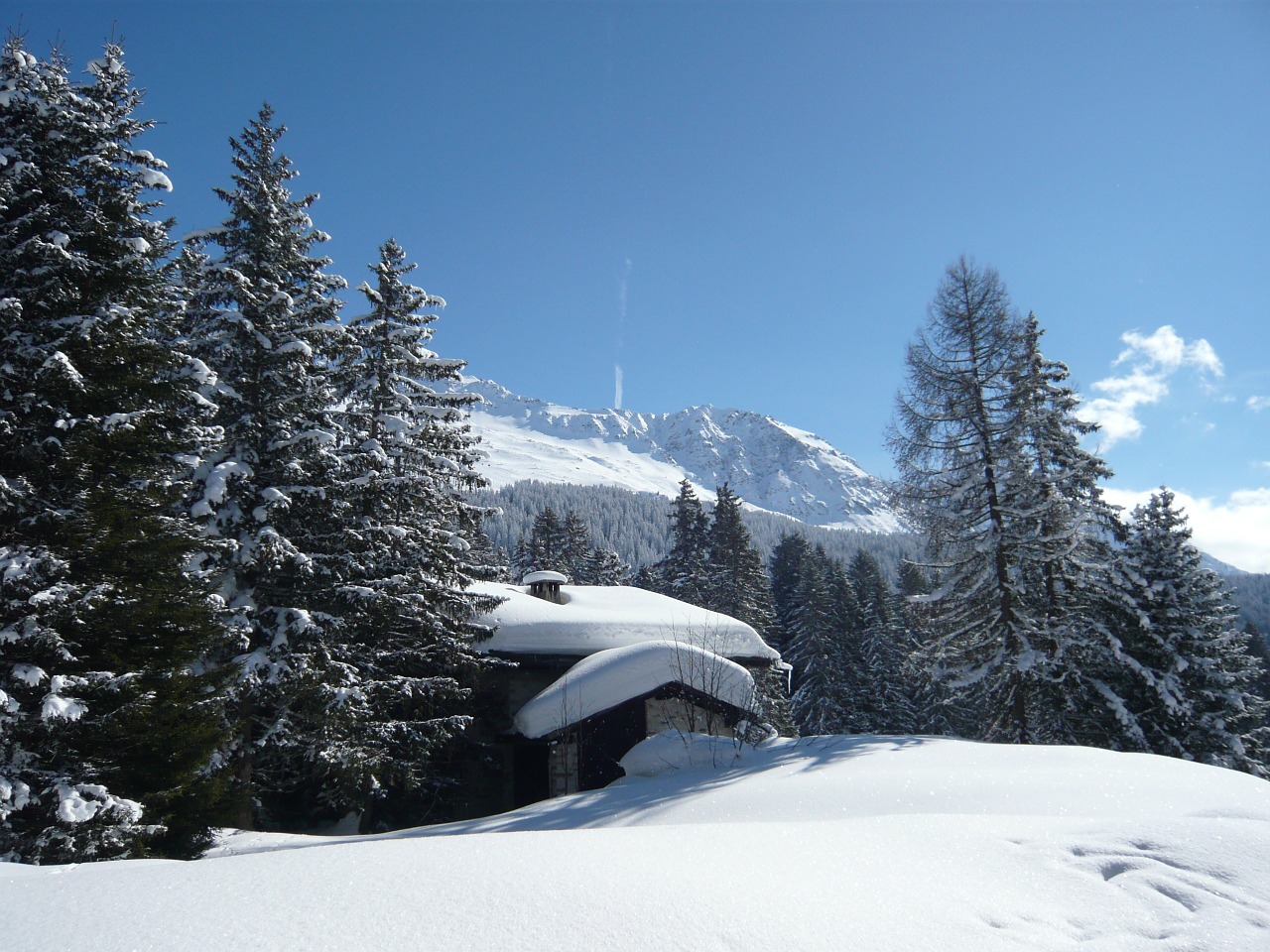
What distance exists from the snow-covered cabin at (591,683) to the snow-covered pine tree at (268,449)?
4974 mm

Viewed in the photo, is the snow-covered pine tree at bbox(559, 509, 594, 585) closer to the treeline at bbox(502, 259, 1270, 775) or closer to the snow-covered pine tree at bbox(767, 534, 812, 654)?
the snow-covered pine tree at bbox(767, 534, 812, 654)

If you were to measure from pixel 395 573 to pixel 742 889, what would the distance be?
409 inches

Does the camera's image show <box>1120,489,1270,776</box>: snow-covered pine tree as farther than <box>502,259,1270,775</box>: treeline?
Yes

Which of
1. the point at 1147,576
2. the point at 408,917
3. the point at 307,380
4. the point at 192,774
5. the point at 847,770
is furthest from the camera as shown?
the point at 1147,576

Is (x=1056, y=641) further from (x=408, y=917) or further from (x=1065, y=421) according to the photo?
(x=408, y=917)

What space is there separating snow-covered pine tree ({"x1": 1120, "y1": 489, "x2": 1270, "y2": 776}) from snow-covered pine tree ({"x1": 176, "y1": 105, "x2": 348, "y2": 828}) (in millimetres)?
18597

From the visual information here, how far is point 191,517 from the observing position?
31.0 ft

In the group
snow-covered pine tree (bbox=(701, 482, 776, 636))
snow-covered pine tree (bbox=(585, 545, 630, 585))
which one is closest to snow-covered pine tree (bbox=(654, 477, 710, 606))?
snow-covered pine tree (bbox=(701, 482, 776, 636))

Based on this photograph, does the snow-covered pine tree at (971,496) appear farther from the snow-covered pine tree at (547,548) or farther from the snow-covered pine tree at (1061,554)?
the snow-covered pine tree at (547,548)

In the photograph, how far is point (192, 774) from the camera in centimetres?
691

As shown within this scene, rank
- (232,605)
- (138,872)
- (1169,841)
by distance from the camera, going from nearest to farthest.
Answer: (138,872), (1169,841), (232,605)

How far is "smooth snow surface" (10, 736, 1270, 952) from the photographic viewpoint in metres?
2.76

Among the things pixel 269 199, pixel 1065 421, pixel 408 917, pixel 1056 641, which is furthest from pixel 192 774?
pixel 1065 421

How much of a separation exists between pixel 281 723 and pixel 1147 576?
21.0m
